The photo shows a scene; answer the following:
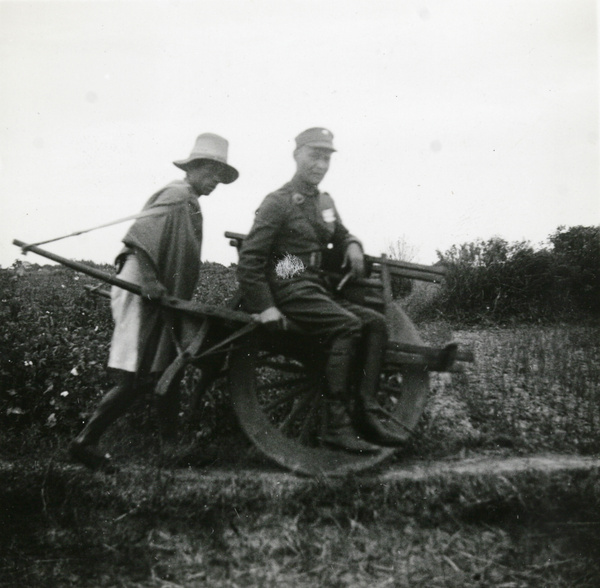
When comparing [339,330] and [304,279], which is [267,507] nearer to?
[339,330]

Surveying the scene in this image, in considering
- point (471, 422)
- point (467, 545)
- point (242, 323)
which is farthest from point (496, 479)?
point (242, 323)

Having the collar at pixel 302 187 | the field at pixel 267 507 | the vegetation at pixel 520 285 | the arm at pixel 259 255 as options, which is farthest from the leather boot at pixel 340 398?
the vegetation at pixel 520 285

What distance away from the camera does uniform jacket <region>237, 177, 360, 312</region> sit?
379cm

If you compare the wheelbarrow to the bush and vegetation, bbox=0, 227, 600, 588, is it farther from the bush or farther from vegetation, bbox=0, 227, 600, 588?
the bush

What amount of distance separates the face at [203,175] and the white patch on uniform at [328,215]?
75 cm

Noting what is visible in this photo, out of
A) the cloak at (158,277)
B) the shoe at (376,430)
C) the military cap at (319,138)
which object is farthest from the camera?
the military cap at (319,138)

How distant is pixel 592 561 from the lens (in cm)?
325

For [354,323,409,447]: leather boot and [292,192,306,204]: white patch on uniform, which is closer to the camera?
[354,323,409,447]: leather boot

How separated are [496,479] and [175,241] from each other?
2436 mm

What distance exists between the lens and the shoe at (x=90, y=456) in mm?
3775

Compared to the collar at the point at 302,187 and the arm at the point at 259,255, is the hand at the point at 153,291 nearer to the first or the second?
the arm at the point at 259,255

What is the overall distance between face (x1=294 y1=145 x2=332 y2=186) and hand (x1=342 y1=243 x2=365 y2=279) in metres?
0.49

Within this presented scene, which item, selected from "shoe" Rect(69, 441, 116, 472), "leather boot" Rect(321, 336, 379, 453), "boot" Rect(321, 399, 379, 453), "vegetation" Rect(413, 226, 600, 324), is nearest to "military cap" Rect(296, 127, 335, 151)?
"leather boot" Rect(321, 336, 379, 453)

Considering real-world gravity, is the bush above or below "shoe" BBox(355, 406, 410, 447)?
above
